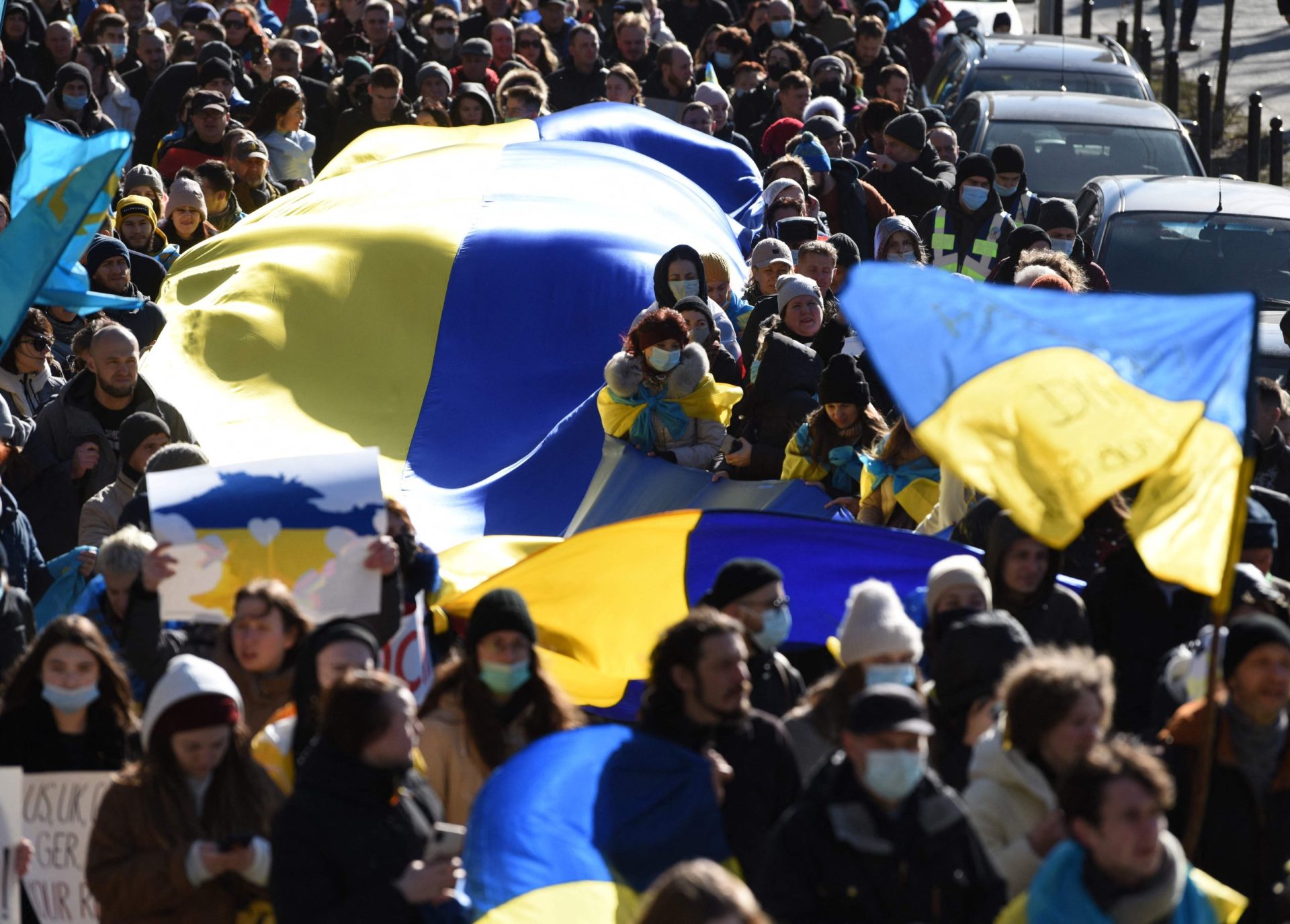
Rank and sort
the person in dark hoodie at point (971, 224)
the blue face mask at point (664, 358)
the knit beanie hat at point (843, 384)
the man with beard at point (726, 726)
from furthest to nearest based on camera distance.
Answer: the person in dark hoodie at point (971, 224) → the blue face mask at point (664, 358) → the knit beanie hat at point (843, 384) → the man with beard at point (726, 726)

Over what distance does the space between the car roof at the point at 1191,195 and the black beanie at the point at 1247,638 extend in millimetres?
7721

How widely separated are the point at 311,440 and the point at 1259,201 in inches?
244

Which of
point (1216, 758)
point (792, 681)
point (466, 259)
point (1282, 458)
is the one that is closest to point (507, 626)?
point (792, 681)

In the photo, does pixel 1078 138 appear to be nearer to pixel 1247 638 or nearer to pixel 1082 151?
pixel 1082 151

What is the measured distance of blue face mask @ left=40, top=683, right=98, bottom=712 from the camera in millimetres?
5531

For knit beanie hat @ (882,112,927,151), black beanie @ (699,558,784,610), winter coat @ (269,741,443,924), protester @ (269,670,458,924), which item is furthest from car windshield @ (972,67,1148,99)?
winter coat @ (269,741,443,924)

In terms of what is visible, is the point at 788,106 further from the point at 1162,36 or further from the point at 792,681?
the point at 1162,36

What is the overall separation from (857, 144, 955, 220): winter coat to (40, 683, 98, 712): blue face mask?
29.5 feet

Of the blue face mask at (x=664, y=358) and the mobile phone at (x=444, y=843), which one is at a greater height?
the mobile phone at (x=444, y=843)

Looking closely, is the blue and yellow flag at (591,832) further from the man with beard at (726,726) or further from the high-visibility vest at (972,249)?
the high-visibility vest at (972,249)

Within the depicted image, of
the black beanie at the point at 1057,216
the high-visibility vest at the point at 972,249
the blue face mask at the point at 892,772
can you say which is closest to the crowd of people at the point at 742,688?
the blue face mask at the point at 892,772

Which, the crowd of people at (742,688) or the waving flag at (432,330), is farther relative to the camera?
the waving flag at (432,330)

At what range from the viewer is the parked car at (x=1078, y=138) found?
1481cm

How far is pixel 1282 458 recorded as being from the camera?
8672 millimetres
